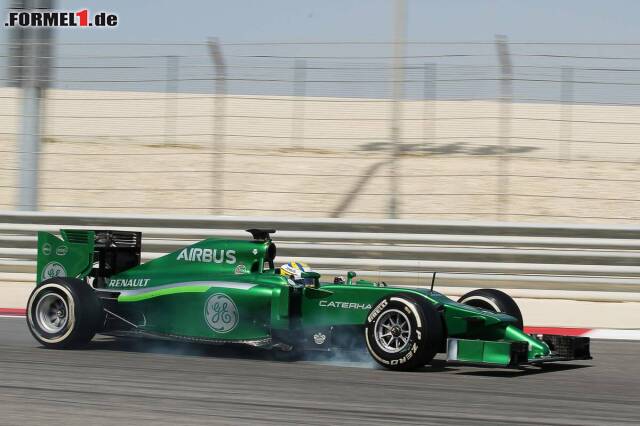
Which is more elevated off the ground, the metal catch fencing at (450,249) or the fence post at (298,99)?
the fence post at (298,99)

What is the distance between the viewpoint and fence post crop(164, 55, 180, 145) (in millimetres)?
13438

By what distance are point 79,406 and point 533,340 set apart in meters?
3.31

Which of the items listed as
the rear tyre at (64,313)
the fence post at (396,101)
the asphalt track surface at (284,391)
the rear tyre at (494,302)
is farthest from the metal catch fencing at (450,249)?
the rear tyre at (64,313)

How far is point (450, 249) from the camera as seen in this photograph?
1232 cm

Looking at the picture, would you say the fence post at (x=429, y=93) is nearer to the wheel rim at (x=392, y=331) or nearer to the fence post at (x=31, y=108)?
the fence post at (x=31, y=108)

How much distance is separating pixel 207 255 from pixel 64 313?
127 centimetres

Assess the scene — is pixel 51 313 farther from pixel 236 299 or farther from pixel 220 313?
pixel 236 299

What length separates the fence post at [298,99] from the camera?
13.4 metres

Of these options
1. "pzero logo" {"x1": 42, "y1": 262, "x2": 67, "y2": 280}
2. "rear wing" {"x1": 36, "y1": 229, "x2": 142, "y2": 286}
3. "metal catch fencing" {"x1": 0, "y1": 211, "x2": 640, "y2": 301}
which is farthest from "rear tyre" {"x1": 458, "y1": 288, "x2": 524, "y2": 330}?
"metal catch fencing" {"x1": 0, "y1": 211, "x2": 640, "y2": 301}

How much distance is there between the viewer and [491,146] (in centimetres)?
1839

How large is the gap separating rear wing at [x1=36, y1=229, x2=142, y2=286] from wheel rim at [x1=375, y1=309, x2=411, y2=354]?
271cm

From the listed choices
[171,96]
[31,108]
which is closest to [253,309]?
[31,108]

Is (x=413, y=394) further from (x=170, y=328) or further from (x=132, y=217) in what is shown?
(x=132, y=217)

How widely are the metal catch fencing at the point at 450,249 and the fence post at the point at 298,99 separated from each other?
183 centimetres
